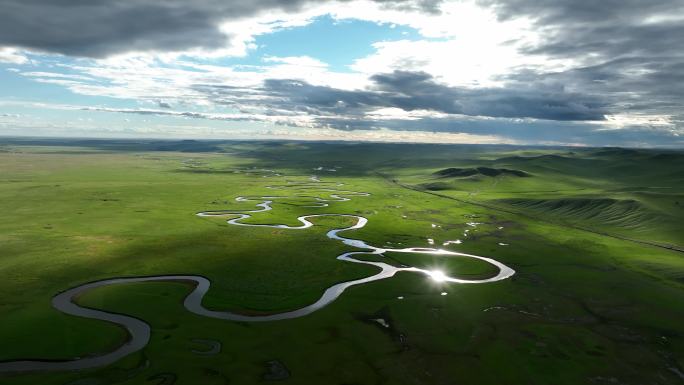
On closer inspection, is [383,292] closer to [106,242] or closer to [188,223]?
[106,242]

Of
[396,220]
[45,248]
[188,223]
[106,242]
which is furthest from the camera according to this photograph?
[396,220]

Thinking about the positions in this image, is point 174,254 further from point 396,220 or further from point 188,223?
point 396,220

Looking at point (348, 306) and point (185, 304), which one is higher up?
point (185, 304)

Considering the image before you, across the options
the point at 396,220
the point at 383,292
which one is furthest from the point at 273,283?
the point at 396,220

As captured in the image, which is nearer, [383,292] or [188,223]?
[383,292]

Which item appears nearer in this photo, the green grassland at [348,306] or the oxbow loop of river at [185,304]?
the oxbow loop of river at [185,304]

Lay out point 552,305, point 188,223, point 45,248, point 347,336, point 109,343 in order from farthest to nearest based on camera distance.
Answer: point 188,223 < point 45,248 < point 552,305 < point 347,336 < point 109,343

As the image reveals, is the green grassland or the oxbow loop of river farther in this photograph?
the green grassland

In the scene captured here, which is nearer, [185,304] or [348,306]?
[185,304]

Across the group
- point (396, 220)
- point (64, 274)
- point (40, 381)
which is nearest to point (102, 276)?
point (64, 274)
